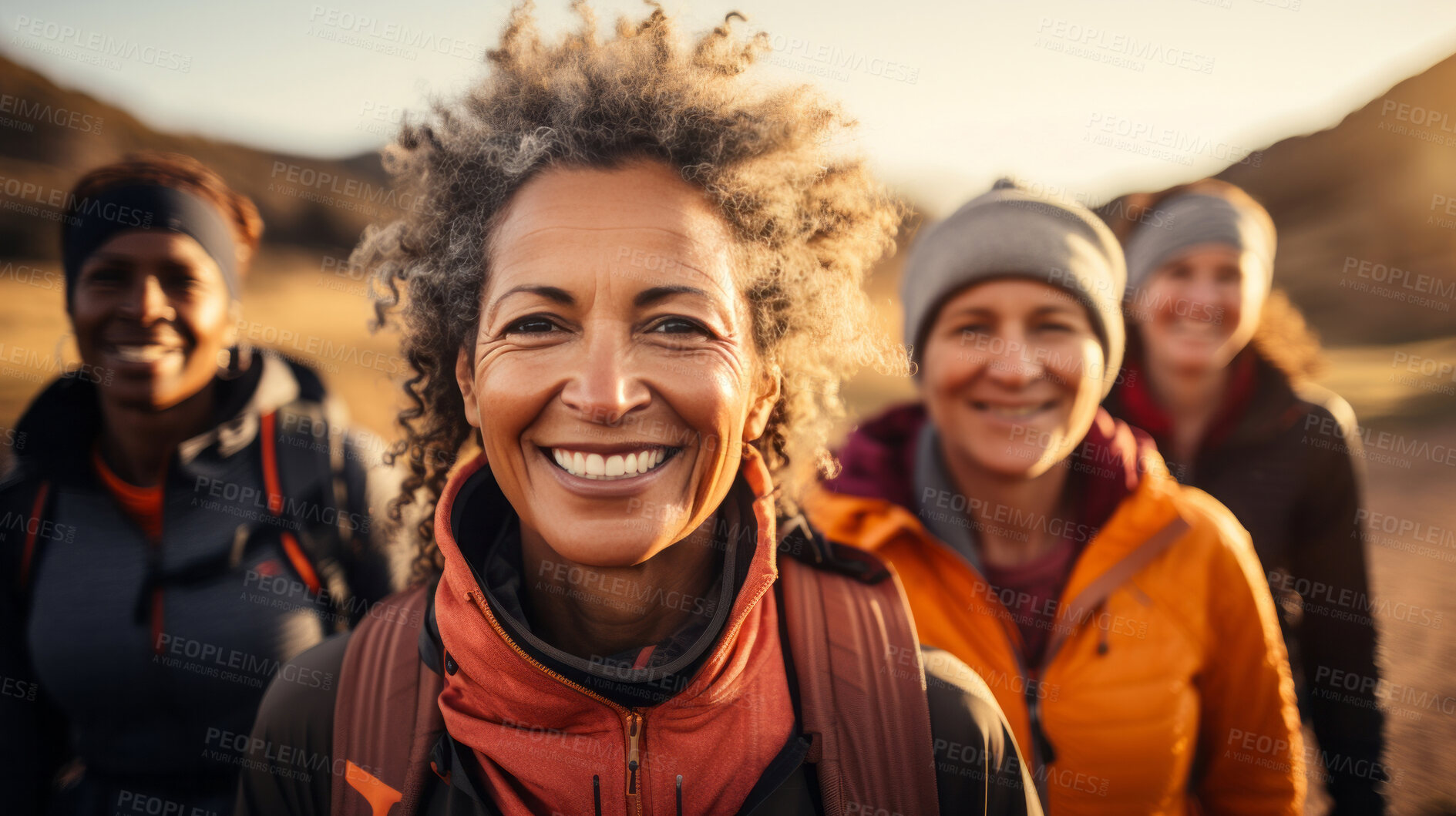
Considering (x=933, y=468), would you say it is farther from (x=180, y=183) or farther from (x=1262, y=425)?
(x=180, y=183)

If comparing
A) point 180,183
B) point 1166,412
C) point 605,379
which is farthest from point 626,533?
point 1166,412

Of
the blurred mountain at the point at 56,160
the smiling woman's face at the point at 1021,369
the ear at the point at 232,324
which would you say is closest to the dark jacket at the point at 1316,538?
the smiling woman's face at the point at 1021,369

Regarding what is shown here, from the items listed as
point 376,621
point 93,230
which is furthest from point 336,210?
point 376,621

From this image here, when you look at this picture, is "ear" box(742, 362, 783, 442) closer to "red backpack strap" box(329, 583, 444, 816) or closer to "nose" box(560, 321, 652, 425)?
"nose" box(560, 321, 652, 425)

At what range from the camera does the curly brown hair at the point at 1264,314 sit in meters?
3.29

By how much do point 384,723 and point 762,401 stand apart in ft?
4.13

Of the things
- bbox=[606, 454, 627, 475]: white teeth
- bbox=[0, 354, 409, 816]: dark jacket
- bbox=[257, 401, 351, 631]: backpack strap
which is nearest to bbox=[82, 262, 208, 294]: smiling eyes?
bbox=[0, 354, 409, 816]: dark jacket

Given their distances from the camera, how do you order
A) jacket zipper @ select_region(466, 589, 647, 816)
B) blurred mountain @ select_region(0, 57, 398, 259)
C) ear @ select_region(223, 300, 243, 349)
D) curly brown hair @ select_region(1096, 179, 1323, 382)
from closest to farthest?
jacket zipper @ select_region(466, 589, 647, 816) < ear @ select_region(223, 300, 243, 349) < curly brown hair @ select_region(1096, 179, 1323, 382) < blurred mountain @ select_region(0, 57, 398, 259)

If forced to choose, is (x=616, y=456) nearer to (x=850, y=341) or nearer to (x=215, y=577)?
(x=850, y=341)

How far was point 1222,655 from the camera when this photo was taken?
2387 millimetres

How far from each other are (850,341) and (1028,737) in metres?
1.45

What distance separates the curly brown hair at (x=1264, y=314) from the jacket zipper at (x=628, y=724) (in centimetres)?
307

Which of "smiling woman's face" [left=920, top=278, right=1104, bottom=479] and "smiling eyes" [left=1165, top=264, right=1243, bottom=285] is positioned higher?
"smiling eyes" [left=1165, top=264, right=1243, bottom=285]

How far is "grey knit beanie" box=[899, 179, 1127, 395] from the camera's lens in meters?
2.36
